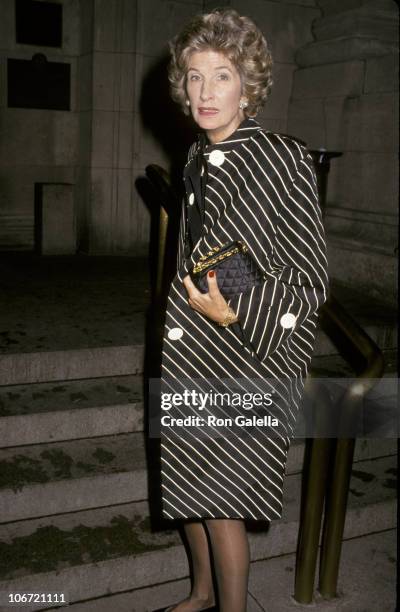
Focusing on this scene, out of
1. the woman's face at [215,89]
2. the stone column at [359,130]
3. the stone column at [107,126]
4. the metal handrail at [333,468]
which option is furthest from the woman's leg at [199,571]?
the stone column at [107,126]

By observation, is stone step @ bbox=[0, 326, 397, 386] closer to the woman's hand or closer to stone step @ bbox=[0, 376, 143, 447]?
stone step @ bbox=[0, 376, 143, 447]

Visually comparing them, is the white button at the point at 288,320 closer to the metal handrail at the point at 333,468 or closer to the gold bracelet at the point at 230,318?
the gold bracelet at the point at 230,318

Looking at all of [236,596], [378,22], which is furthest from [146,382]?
[378,22]

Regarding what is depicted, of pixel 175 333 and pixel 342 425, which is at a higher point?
pixel 175 333

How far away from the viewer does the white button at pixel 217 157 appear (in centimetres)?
194

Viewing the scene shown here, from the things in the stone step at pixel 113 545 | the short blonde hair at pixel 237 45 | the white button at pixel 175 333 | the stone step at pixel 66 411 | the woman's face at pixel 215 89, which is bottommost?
the stone step at pixel 113 545

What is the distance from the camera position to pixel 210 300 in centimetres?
177

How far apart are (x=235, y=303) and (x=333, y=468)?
1.09 metres

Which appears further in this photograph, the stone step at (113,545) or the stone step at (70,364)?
the stone step at (70,364)

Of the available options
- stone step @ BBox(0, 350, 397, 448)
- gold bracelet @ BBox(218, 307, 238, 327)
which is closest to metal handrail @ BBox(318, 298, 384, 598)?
gold bracelet @ BBox(218, 307, 238, 327)

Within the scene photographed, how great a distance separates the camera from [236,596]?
210 centimetres

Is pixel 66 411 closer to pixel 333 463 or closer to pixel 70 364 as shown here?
pixel 70 364

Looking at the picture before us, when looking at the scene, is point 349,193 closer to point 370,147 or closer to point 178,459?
point 370,147

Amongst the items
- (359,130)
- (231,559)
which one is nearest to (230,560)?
(231,559)
